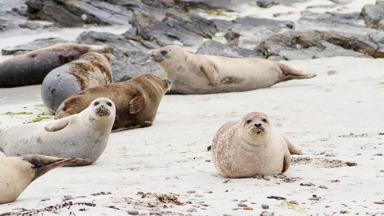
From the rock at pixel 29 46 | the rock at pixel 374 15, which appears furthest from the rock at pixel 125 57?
the rock at pixel 374 15

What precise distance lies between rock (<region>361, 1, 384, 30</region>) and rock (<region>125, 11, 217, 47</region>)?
3547 millimetres

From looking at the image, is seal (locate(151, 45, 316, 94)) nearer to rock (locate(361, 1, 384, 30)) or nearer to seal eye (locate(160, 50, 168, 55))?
seal eye (locate(160, 50, 168, 55))

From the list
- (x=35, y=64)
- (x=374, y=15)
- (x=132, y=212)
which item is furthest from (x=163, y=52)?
(x=374, y=15)

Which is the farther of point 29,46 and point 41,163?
point 29,46

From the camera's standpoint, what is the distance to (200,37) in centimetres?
2036

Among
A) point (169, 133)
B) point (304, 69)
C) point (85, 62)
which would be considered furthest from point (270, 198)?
point (304, 69)

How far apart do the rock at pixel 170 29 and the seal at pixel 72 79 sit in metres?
6.01

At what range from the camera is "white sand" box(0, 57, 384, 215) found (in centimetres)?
575

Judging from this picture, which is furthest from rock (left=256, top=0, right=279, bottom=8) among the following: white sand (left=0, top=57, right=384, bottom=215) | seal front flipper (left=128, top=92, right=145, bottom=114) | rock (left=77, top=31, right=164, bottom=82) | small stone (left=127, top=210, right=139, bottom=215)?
small stone (left=127, top=210, right=139, bottom=215)

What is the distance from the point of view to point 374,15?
2209 cm

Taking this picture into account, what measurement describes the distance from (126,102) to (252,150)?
3.95 m

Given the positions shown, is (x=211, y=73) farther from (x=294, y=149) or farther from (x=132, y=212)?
(x=132, y=212)

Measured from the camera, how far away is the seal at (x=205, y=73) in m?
13.7

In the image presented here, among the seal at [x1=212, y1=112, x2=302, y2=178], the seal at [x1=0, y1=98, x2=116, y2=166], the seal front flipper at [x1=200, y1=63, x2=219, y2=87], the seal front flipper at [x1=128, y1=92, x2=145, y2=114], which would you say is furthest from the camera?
the seal front flipper at [x1=200, y1=63, x2=219, y2=87]
